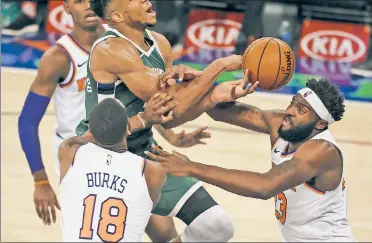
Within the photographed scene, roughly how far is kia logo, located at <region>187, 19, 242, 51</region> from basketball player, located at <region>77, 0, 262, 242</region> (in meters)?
7.34

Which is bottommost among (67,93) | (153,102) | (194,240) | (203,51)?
(203,51)

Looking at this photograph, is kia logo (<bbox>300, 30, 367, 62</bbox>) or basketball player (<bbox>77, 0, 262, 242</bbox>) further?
kia logo (<bbox>300, 30, 367, 62</bbox>)

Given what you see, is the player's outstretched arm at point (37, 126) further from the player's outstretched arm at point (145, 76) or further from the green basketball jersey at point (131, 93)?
the player's outstretched arm at point (145, 76)

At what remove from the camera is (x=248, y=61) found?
5680 mm

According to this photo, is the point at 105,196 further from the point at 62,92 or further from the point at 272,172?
the point at 62,92

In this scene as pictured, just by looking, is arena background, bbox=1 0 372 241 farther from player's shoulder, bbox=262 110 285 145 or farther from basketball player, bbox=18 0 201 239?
player's shoulder, bbox=262 110 285 145

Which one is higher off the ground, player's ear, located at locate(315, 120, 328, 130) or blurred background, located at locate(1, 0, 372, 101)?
player's ear, located at locate(315, 120, 328, 130)

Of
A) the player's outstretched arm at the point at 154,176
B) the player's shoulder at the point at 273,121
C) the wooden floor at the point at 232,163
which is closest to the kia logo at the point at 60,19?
the wooden floor at the point at 232,163

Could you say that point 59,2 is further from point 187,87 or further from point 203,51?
point 187,87

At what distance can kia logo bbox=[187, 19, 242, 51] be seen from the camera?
44.5ft

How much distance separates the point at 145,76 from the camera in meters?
5.60

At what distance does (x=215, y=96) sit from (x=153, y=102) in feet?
1.27

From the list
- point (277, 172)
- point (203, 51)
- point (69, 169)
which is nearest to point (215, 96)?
point (277, 172)

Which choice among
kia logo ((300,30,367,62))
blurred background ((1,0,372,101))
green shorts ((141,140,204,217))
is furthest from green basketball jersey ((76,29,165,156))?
kia logo ((300,30,367,62))
